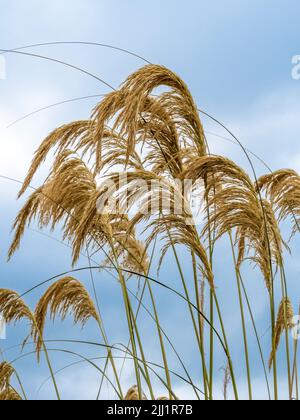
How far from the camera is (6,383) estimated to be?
5254 millimetres

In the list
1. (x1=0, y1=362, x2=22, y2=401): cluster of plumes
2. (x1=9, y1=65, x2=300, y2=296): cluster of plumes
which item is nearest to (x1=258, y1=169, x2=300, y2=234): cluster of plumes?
(x1=9, y1=65, x2=300, y2=296): cluster of plumes

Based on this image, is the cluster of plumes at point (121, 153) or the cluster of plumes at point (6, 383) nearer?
the cluster of plumes at point (121, 153)

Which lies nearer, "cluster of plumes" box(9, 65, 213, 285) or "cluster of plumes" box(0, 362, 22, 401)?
"cluster of plumes" box(9, 65, 213, 285)

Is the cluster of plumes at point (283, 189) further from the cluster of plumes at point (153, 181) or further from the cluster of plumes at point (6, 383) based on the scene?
the cluster of plumes at point (6, 383)

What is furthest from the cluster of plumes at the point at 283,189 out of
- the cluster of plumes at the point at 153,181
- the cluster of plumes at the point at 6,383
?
the cluster of plumes at the point at 6,383

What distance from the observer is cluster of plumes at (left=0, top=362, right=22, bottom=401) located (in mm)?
4992

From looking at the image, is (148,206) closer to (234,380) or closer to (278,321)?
(234,380)

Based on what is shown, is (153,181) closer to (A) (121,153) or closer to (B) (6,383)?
(A) (121,153)

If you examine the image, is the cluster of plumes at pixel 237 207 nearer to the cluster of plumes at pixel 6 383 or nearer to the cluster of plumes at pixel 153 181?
the cluster of plumes at pixel 153 181

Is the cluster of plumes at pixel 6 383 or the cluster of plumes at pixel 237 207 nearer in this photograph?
the cluster of plumes at pixel 237 207

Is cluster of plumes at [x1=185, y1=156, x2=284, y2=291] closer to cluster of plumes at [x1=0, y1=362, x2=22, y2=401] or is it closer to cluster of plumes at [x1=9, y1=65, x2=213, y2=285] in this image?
cluster of plumes at [x1=9, y1=65, x2=213, y2=285]

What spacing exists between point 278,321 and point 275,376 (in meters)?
2.03

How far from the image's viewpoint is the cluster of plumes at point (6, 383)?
499cm

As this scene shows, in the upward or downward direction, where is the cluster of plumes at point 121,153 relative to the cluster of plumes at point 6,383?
upward
